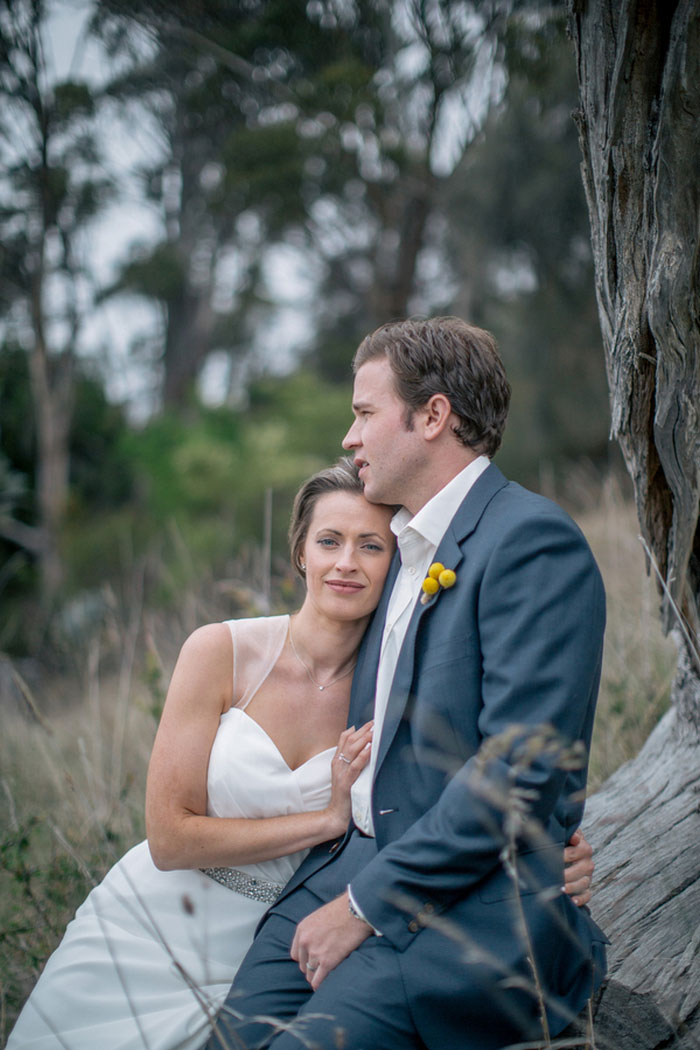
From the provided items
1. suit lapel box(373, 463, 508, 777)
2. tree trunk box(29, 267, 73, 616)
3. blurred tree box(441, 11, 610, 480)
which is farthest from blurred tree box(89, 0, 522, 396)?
suit lapel box(373, 463, 508, 777)

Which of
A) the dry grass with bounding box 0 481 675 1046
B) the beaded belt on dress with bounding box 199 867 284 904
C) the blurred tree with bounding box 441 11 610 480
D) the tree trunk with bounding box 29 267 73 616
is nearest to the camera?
the beaded belt on dress with bounding box 199 867 284 904

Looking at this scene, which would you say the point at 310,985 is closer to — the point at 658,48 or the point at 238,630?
the point at 238,630

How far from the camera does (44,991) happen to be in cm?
227

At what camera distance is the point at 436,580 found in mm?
2070

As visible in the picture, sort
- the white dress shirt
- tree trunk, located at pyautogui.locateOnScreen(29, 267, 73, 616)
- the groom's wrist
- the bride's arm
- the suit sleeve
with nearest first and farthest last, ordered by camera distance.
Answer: the suit sleeve → the groom's wrist → the white dress shirt → the bride's arm → tree trunk, located at pyautogui.locateOnScreen(29, 267, 73, 616)

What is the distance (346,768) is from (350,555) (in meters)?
0.57

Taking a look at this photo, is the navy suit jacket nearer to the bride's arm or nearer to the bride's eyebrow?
the bride's arm

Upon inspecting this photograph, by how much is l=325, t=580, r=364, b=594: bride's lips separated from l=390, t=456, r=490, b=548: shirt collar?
8.7 inches

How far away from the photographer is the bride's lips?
7.79 feet

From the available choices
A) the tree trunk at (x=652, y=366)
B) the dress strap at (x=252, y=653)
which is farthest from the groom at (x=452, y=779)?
the dress strap at (x=252, y=653)

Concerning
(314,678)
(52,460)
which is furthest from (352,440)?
(52,460)

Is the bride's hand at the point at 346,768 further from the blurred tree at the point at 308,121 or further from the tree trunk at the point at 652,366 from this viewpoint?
the blurred tree at the point at 308,121

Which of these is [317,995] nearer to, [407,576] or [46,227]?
[407,576]

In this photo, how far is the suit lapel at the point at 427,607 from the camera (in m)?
2.04
